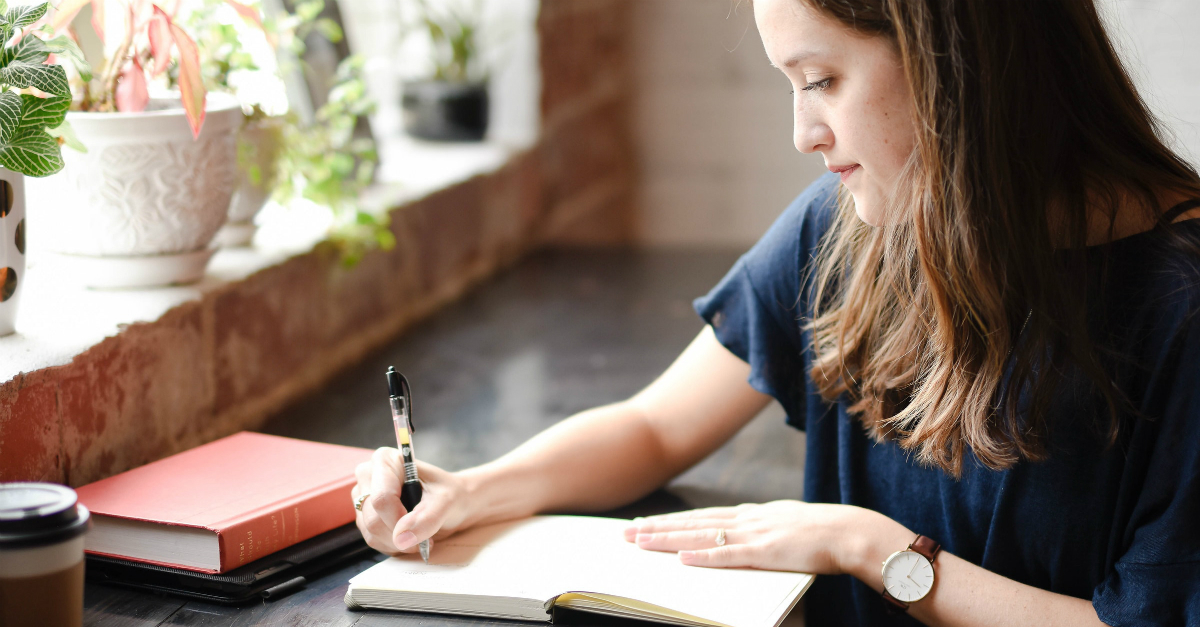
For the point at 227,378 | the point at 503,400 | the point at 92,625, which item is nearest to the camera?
the point at 92,625

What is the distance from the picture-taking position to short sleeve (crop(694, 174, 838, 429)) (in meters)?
1.07

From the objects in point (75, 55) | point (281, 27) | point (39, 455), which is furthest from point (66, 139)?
point (281, 27)

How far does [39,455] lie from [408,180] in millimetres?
1133

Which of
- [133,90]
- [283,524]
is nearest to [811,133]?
[283,524]

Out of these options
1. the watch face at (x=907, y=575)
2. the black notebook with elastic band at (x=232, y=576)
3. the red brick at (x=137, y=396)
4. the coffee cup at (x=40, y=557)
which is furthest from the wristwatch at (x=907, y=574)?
the red brick at (x=137, y=396)

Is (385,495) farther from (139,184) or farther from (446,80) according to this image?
(446,80)

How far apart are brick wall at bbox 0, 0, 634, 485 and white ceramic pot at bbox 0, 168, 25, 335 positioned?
0.08 metres

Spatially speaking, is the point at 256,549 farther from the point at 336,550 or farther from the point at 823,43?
the point at 823,43

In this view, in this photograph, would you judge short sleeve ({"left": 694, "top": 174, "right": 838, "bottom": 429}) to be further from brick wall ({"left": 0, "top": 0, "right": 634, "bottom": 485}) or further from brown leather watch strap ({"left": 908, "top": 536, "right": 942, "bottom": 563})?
brick wall ({"left": 0, "top": 0, "right": 634, "bottom": 485})

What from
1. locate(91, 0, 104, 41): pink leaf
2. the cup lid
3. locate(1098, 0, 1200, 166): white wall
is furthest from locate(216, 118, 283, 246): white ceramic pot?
locate(1098, 0, 1200, 166): white wall

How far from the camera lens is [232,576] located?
0.82 metres

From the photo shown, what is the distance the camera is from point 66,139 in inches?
37.3

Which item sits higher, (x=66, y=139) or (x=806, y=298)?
(x=66, y=139)

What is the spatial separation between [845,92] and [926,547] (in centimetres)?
40
